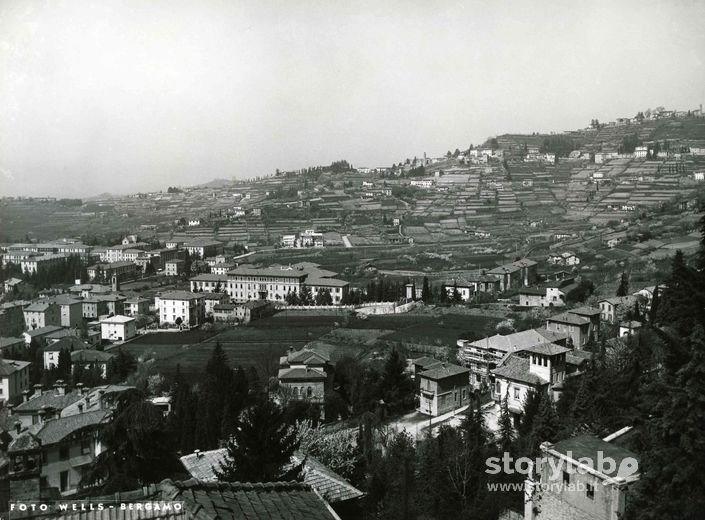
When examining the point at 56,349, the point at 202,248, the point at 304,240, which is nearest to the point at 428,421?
the point at 56,349

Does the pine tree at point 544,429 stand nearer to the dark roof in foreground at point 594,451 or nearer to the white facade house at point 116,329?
the dark roof in foreground at point 594,451

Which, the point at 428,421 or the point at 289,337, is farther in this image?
the point at 289,337

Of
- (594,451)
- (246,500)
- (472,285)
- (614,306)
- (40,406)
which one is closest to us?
(246,500)

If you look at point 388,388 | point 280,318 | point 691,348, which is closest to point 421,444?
point 388,388

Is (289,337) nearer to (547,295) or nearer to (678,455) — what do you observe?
(547,295)

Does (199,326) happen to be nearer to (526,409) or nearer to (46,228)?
(526,409)

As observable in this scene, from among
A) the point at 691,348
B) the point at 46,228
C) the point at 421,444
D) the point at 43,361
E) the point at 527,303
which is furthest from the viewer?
the point at 46,228

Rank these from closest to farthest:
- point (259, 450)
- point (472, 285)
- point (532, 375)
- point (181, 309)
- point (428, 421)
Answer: point (259, 450), point (532, 375), point (428, 421), point (181, 309), point (472, 285)
